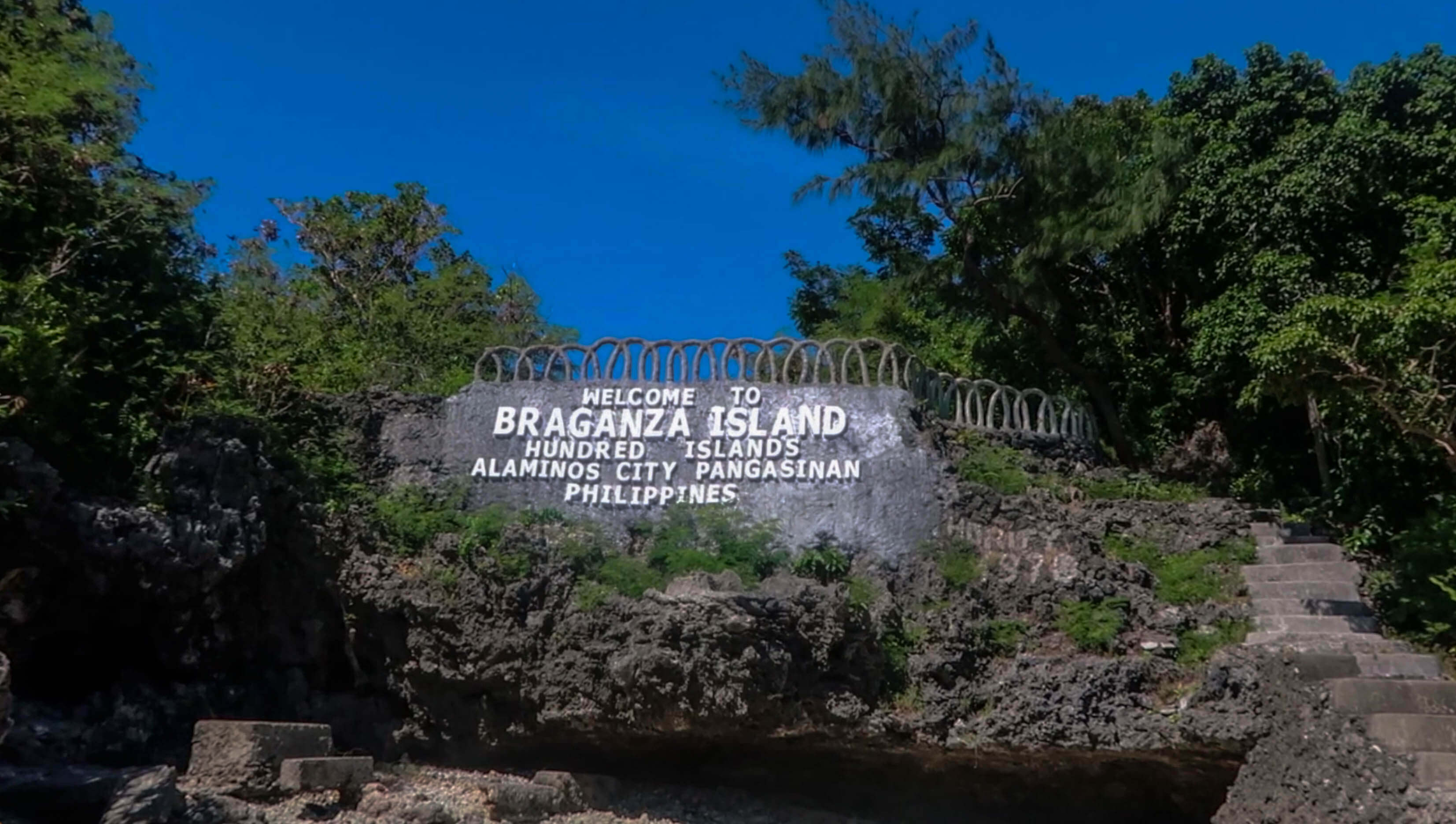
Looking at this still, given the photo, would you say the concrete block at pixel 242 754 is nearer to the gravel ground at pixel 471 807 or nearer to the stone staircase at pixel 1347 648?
the gravel ground at pixel 471 807

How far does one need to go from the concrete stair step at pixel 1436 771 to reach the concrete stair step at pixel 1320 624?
1.80 m

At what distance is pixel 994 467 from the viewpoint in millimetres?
13672

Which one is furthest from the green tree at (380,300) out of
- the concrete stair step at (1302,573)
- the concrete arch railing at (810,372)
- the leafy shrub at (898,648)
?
the concrete stair step at (1302,573)

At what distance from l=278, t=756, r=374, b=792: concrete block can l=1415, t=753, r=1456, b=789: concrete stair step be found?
8711mm

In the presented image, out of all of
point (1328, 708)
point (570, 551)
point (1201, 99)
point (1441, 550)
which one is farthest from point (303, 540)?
point (1201, 99)

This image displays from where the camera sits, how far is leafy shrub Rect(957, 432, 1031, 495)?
13.4m

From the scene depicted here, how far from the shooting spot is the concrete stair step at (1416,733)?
9.45 meters

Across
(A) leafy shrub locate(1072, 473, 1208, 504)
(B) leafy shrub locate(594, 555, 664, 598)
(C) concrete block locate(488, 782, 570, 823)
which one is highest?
(A) leafy shrub locate(1072, 473, 1208, 504)

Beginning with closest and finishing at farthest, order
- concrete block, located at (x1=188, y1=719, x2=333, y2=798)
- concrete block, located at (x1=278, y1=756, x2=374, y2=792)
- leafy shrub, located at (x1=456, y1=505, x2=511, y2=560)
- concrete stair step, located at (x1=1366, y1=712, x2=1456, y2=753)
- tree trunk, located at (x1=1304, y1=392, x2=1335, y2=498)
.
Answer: concrete block, located at (x1=188, y1=719, x2=333, y2=798)
concrete block, located at (x1=278, y1=756, x2=374, y2=792)
concrete stair step, located at (x1=1366, y1=712, x2=1456, y2=753)
leafy shrub, located at (x1=456, y1=505, x2=511, y2=560)
tree trunk, located at (x1=1304, y1=392, x2=1335, y2=498)

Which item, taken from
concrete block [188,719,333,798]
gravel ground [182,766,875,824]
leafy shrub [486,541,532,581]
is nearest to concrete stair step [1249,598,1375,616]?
gravel ground [182,766,875,824]

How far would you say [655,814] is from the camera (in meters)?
11.9

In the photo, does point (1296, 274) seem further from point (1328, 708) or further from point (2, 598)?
point (2, 598)

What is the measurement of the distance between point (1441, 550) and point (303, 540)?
11.8 m

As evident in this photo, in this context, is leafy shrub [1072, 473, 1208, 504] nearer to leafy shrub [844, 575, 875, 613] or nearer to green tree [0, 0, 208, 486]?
leafy shrub [844, 575, 875, 613]
